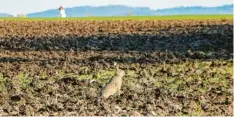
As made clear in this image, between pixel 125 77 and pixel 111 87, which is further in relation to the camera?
pixel 125 77

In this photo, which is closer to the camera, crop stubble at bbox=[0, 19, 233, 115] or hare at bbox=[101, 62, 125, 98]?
crop stubble at bbox=[0, 19, 233, 115]

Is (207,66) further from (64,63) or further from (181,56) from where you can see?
(64,63)

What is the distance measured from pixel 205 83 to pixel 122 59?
6.98 meters

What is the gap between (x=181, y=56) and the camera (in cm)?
2247

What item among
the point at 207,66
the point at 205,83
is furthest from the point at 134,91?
the point at 207,66

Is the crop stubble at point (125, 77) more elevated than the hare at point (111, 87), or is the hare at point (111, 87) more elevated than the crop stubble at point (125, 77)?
the hare at point (111, 87)

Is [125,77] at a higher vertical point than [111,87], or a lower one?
lower

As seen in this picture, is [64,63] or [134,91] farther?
[64,63]

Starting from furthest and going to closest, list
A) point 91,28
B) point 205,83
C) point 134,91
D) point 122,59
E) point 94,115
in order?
point 91,28 → point 122,59 → point 205,83 → point 134,91 → point 94,115

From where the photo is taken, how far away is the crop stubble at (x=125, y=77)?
11719 millimetres

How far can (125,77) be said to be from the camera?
16781 millimetres

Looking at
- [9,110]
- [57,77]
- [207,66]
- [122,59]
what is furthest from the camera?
[122,59]

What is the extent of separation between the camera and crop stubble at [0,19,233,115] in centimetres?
1172

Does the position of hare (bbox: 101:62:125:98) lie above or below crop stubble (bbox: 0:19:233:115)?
above
